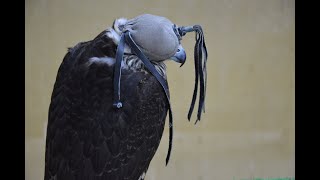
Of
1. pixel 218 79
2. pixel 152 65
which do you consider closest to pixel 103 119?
pixel 152 65

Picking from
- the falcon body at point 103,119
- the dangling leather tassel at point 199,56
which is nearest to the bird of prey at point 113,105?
the falcon body at point 103,119

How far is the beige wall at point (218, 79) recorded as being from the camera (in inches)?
76.9

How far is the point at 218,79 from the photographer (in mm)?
2148

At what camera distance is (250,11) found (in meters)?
2.19

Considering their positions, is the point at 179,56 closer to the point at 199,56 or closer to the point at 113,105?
the point at 199,56

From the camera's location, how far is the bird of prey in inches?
60.3

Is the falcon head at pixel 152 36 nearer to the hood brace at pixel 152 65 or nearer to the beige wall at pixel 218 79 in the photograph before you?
the hood brace at pixel 152 65

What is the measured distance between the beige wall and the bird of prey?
0.31 metres

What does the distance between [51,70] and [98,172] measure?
62 cm

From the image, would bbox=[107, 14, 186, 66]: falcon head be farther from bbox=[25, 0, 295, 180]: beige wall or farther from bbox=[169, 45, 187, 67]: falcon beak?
bbox=[25, 0, 295, 180]: beige wall

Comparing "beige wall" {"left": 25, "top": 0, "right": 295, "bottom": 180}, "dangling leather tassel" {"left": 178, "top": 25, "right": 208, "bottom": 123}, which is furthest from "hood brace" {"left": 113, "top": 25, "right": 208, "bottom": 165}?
"beige wall" {"left": 25, "top": 0, "right": 295, "bottom": 180}

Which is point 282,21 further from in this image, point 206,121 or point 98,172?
point 98,172

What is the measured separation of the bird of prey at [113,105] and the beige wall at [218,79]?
1.03 feet
